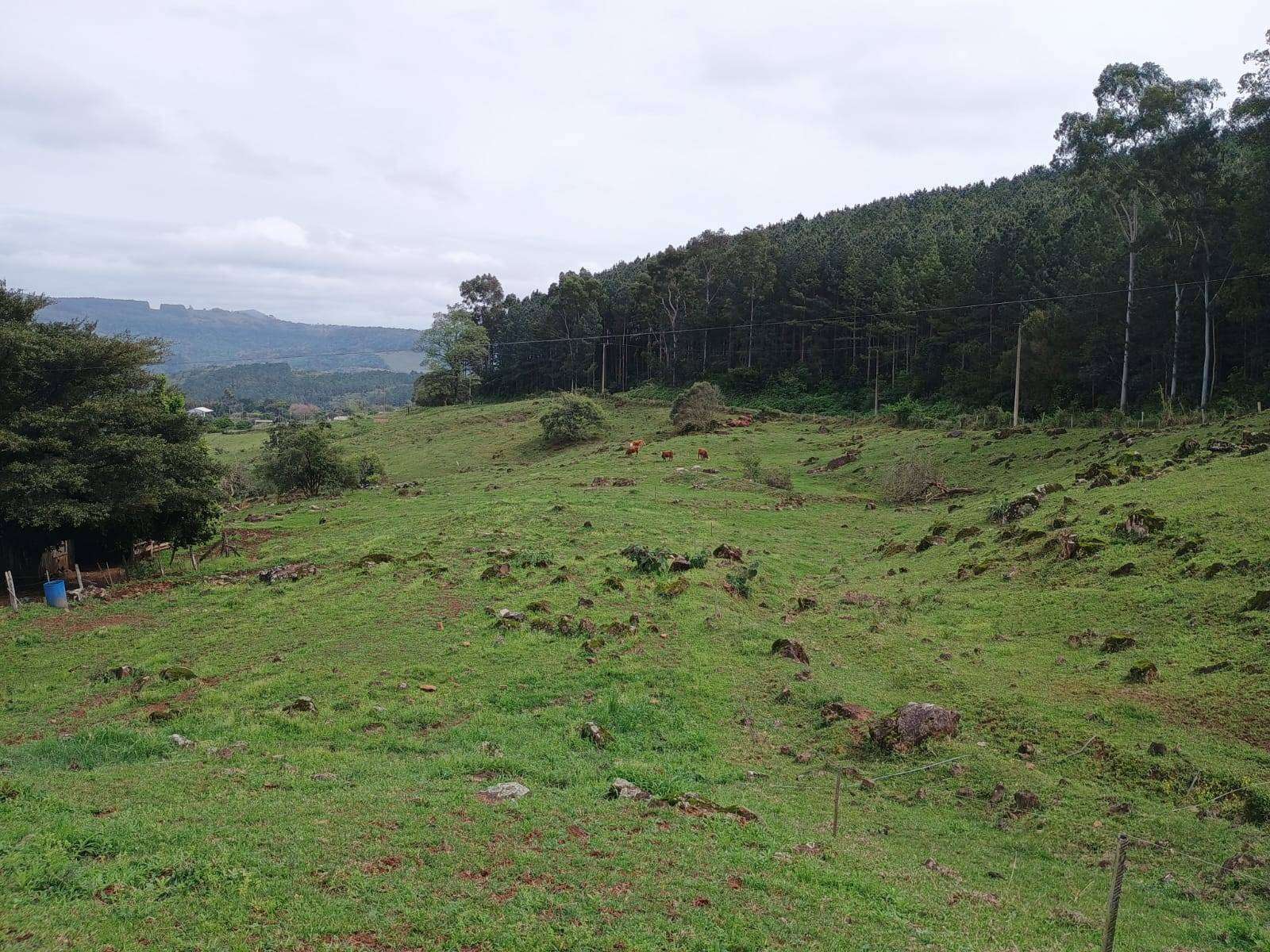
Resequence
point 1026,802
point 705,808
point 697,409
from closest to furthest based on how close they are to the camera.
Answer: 1. point 705,808
2. point 1026,802
3. point 697,409

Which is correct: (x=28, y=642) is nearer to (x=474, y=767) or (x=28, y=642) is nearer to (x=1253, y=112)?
(x=474, y=767)

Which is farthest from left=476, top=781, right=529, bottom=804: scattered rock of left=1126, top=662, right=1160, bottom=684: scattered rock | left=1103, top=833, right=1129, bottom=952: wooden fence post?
left=1126, top=662, right=1160, bottom=684: scattered rock

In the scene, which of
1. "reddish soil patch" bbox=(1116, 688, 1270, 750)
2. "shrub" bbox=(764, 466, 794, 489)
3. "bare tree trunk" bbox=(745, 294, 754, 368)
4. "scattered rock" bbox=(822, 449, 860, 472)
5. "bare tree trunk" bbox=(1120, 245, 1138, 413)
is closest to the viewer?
"reddish soil patch" bbox=(1116, 688, 1270, 750)

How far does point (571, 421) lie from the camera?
62.7 meters

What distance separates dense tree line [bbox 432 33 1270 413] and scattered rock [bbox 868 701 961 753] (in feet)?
115

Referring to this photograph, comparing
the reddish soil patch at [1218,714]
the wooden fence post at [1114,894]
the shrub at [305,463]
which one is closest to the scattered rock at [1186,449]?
the reddish soil patch at [1218,714]

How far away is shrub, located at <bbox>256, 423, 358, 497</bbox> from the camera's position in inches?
1809

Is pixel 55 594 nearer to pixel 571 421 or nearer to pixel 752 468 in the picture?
pixel 752 468

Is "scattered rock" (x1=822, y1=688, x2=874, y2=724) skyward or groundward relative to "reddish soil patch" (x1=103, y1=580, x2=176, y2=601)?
skyward

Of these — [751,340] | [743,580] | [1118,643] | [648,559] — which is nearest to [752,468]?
[648,559]

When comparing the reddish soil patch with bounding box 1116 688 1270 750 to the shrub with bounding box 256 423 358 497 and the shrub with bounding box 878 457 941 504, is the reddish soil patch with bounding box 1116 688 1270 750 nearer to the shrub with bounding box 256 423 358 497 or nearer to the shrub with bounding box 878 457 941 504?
the shrub with bounding box 878 457 941 504

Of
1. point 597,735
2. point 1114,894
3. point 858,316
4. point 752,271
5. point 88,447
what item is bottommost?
point 597,735

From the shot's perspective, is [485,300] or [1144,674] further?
[485,300]

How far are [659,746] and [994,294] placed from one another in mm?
63726
